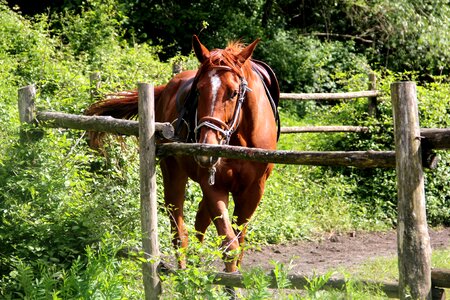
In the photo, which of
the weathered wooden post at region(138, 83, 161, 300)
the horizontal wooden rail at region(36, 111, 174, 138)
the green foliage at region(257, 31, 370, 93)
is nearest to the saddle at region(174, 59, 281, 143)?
the horizontal wooden rail at region(36, 111, 174, 138)

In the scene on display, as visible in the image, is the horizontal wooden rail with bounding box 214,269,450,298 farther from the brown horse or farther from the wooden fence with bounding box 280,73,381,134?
the wooden fence with bounding box 280,73,381,134

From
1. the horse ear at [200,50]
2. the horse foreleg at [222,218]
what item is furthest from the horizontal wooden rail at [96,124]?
the horse ear at [200,50]

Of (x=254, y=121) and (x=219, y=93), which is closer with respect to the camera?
(x=219, y=93)

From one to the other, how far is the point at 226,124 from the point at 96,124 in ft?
3.81

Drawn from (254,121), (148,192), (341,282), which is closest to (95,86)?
(254,121)

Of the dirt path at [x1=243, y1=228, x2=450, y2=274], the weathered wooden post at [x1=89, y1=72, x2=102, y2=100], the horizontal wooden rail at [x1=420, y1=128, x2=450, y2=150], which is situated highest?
the weathered wooden post at [x1=89, y1=72, x2=102, y2=100]

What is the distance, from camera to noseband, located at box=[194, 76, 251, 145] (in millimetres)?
6148

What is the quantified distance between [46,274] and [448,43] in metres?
14.3

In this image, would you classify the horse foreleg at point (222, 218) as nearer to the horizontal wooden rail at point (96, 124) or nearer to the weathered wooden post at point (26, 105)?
the horizontal wooden rail at point (96, 124)

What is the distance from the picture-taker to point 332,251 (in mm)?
9945

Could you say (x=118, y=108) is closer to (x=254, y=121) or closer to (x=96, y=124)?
(x=96, y=124)

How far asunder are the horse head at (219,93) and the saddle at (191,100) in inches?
8.9

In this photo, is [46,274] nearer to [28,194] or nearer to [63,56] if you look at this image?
[28,194]

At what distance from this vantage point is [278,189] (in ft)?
36.9
